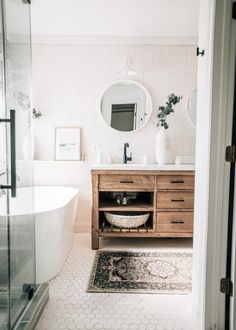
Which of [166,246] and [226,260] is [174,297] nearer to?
[226,260]

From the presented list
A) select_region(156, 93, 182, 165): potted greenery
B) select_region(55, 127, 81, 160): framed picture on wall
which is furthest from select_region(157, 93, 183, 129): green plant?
select_region(55, 127, 81, 160): framed picture on wall

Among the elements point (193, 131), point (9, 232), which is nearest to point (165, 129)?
point (193, 131)

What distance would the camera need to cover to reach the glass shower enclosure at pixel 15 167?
5.49ft

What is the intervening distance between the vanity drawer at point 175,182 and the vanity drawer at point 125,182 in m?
0.09

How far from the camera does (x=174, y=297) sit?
2158mm

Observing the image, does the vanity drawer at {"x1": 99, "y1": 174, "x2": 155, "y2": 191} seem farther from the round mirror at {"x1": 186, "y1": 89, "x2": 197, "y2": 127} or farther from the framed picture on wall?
the round mirror at {"x1": 186, "y1": 89, "x2": 197, "y2": 127}

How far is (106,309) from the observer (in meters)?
1.98

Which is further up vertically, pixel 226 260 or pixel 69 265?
pixel 226 260

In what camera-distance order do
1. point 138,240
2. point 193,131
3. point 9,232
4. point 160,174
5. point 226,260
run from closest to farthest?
1. point 226,260
2. point 9,232
3. point 160,174
4. point 138,240
5. point 193,131

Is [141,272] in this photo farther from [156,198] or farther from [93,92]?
[93,92]

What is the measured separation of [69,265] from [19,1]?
2231mm

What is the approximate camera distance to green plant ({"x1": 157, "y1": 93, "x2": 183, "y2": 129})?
332cm

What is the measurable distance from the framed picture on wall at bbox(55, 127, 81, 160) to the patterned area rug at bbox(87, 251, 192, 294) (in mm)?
1290

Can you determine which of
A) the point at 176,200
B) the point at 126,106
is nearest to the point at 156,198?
the point at 176,200
